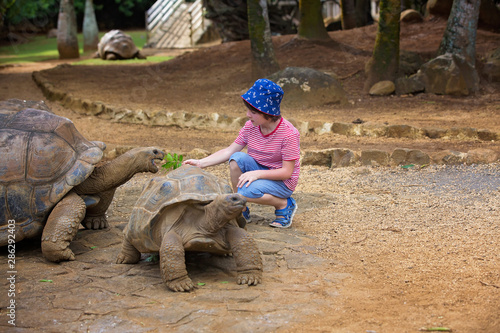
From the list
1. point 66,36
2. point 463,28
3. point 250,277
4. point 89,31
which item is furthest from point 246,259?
point 89,31

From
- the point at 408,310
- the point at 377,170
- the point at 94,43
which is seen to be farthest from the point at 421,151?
the point at 94,43

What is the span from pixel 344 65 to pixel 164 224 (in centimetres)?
953

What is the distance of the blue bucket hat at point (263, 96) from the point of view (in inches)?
157

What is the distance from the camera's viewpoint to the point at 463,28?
1071 cm

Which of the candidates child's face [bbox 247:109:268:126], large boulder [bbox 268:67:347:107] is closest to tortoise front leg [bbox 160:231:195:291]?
child's face [bbox 247:109:268:126]

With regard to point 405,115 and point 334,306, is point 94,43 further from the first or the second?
point 334,306

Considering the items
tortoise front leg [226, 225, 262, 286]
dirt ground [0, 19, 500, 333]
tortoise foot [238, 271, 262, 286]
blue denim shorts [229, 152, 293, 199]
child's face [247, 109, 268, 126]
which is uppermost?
child's face [247, 109, 268, 126]

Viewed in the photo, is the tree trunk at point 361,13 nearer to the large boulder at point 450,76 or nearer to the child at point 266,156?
the large boulder at point 450,76

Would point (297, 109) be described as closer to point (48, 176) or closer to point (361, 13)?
point (48, 176)

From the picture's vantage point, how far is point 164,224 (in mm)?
3521

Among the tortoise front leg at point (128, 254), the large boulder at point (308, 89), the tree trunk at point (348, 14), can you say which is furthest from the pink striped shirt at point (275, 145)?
the tree trunk at point (348, 14)

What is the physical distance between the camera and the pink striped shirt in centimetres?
A: 424

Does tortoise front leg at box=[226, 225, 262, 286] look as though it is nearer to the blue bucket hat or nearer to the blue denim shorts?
the blue denim shorts

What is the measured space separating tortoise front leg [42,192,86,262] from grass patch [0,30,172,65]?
13.8m
